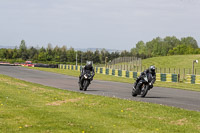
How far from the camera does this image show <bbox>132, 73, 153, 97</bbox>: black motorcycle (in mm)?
19906

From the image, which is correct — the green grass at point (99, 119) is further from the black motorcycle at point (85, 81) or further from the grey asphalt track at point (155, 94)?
the black motorcycle at point (85, 81)

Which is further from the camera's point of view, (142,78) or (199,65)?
(199,65)

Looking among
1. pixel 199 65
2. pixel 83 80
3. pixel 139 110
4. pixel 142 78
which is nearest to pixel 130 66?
pixel 199 65

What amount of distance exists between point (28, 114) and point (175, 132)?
436 cm

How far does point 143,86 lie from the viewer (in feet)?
68.5

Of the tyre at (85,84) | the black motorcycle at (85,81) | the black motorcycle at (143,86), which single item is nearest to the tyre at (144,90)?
the black motorcycle at (143,86)

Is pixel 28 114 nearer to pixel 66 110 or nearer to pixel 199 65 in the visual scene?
pixel 66 110

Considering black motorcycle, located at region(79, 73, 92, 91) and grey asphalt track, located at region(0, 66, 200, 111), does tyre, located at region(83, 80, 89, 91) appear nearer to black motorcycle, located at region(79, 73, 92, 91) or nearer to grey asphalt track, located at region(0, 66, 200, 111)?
black motorcycle, located at region(79, 73, 92, 91)

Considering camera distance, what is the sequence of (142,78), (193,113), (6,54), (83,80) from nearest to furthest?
(193,113) < (142,78) < (83,80) < (6,54)

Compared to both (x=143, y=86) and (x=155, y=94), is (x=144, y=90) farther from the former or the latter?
(x=155, y=94)

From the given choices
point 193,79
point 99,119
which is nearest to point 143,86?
point 99,119

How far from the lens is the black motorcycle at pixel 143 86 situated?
19906 mm

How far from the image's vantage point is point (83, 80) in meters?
26.0

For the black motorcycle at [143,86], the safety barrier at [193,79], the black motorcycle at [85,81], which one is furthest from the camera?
the safety barrier at [193,79]
